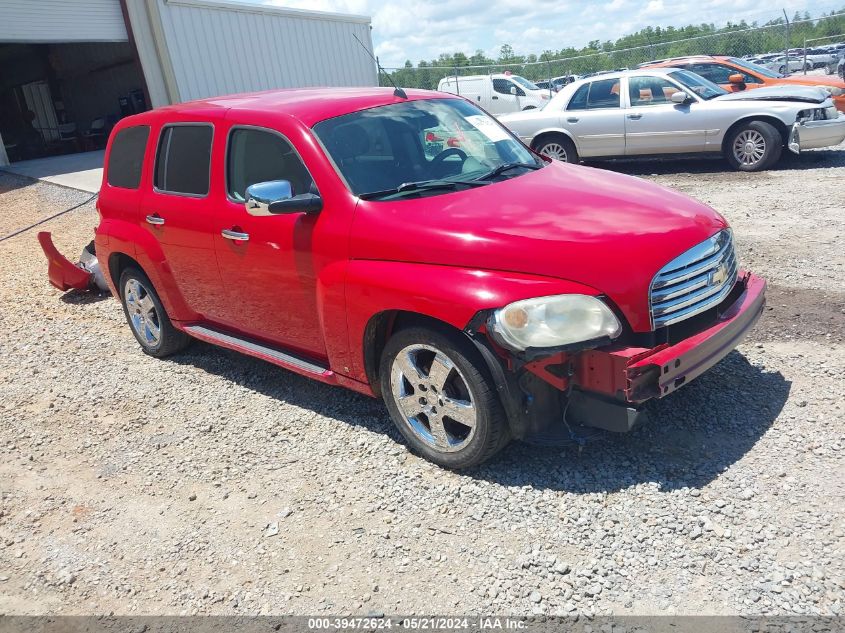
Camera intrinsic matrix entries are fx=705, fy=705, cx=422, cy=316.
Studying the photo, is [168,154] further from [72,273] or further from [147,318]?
[72,273]

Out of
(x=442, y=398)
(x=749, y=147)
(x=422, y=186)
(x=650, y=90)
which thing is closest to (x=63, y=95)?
(x=650, y=90)

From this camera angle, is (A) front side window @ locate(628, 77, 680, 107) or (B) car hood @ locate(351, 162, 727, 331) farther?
(A) front side window @ locate(628, 77, 680, 107)

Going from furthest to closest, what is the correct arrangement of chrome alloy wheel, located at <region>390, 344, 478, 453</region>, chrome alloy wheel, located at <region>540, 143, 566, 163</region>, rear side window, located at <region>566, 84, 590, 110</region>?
chrome alloy wheel, located at <region>540, 143, 566, 163</region>
rear side window, located at <region>566, 84, 590, 110</region>
chrome alloy wheel, located at <region>390, 344, 478, 453</region>

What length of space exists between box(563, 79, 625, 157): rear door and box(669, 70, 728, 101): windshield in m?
0.94

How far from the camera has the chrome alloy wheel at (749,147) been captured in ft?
34.7

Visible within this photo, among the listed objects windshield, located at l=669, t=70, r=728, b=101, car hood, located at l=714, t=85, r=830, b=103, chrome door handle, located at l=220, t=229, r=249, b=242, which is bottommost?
car hood, located at l=714, t=85, r=830, b=103

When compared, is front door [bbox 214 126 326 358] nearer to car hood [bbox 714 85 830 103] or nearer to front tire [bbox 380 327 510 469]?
front tire [bbox 380 327 510 469]

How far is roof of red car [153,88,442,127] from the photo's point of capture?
4250 millimetres

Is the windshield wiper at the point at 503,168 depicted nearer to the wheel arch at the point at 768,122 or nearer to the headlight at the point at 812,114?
the wheel arch at the point at 768,122

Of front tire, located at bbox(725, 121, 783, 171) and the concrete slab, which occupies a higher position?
the concrete slab

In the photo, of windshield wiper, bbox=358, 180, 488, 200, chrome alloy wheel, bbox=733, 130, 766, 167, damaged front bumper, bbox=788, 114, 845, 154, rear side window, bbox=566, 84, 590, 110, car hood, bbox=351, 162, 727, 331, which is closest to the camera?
car hood, bbox=351, 162, 727, 331

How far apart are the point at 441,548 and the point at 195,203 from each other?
2.85 meters

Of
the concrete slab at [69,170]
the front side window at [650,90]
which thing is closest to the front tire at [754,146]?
the front side window at [650,90]

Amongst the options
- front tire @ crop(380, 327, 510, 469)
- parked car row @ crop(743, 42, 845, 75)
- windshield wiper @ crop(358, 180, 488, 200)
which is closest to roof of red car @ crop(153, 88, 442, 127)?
windshield wiper @ crop(358, 180, 488, 200)
